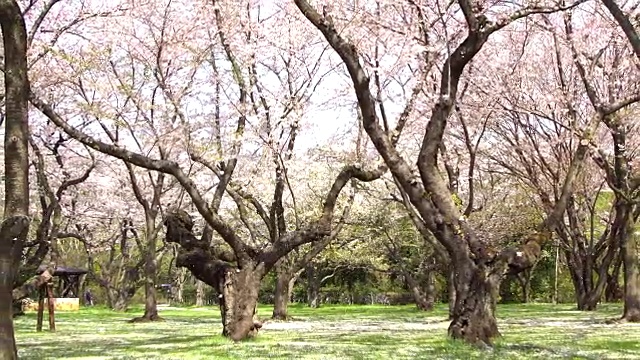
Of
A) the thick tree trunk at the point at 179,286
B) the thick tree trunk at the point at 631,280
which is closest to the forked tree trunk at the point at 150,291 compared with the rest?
the thick tree trunk at the point at 631,280

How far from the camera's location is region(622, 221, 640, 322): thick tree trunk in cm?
1938

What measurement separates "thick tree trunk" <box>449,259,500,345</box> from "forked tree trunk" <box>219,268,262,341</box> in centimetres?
449

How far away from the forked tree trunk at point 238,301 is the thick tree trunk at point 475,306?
4.49m

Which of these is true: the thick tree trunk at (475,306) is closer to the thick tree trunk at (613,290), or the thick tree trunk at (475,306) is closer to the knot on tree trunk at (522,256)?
the knot on tree trunk at (522,256)

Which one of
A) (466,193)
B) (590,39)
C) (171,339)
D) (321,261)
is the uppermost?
(590,39)

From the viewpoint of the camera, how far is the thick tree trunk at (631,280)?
19.4 m

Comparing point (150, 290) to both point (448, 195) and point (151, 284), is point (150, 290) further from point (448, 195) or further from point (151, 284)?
point (448, 195)

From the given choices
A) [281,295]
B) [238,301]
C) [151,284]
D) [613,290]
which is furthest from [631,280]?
[613,290]

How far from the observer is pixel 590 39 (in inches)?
794

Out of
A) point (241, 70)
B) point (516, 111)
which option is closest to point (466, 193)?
point (516, 111)

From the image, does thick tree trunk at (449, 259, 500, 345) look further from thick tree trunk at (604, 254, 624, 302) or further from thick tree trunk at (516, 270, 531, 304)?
thick tree trunk at (516, 270, 531, 304)

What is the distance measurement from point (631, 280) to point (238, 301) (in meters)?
12.0

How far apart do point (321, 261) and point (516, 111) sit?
79.1 feet

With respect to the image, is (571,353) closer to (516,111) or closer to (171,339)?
(171,339)
